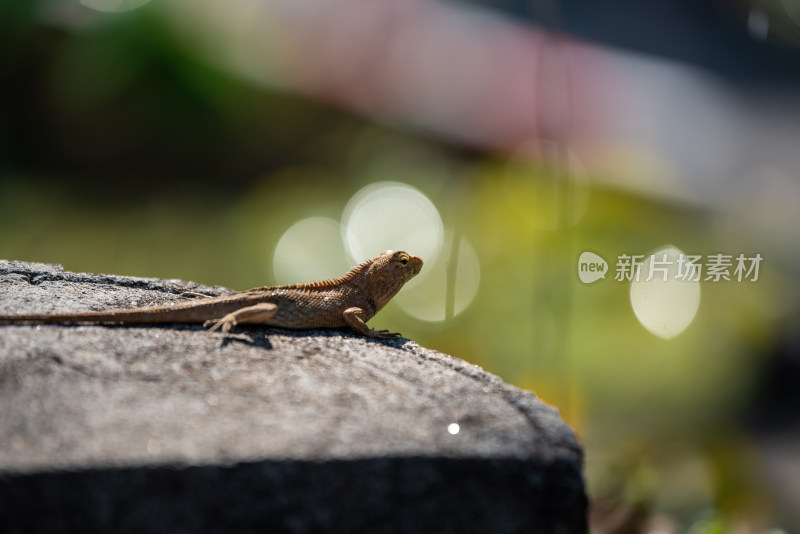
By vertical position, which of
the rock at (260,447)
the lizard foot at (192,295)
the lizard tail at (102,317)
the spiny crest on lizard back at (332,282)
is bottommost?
the rock at (260,447)

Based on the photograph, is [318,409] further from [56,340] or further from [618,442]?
[618,442]

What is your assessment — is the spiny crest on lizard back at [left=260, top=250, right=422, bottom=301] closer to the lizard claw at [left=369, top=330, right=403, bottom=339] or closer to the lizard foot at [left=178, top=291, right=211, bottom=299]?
the lizard claw at [left=369, top=330, right=403, bottom=339]

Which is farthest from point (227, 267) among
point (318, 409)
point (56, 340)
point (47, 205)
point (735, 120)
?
point (735, 120)

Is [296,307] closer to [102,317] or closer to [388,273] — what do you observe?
[388,273]

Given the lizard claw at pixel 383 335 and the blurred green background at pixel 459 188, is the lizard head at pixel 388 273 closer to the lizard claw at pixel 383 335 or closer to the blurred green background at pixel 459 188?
the lizard claw at pixel 383 335

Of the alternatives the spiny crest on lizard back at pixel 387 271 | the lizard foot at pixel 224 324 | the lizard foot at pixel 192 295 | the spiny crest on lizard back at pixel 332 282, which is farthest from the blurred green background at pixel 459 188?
the lizard foot at pixel 224 324

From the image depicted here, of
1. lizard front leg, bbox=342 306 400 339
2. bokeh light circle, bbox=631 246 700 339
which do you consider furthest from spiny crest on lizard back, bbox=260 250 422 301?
bokeh light circle, bbox=631 246 700 339

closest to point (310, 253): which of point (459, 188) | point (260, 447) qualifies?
point (459, 188)
